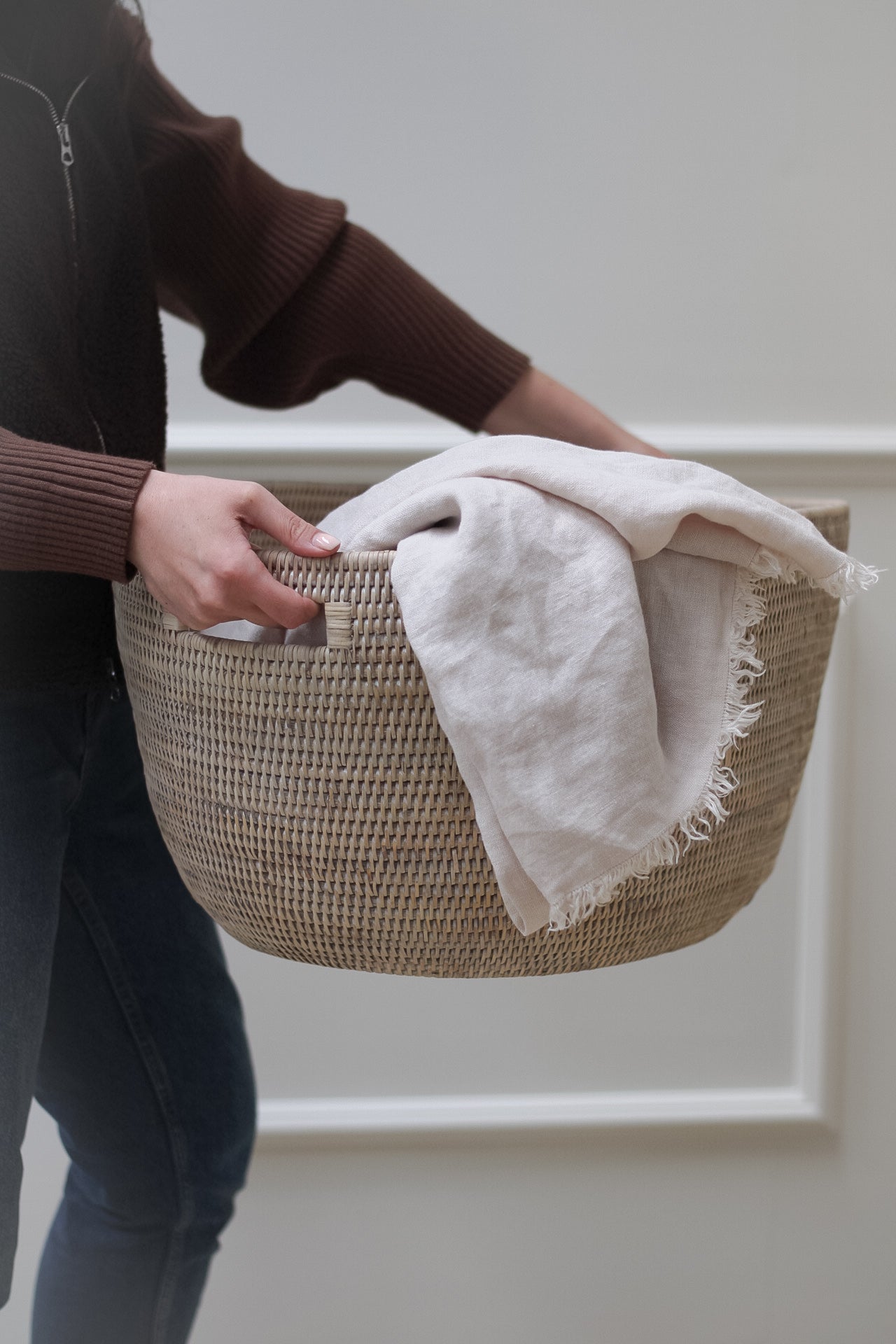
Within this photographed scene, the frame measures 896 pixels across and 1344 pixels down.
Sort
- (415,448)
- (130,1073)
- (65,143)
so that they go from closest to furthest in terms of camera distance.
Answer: (65,143) → (130,1073) → (415,448)

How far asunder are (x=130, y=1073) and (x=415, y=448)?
1.89 feet

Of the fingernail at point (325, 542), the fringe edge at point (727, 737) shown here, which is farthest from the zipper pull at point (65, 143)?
the fringe edge at point (727, 737)

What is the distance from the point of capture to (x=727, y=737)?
1.61 feet

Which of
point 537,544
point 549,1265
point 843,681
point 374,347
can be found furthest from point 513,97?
point 549,1265

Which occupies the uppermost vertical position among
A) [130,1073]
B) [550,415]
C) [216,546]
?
[550,415]

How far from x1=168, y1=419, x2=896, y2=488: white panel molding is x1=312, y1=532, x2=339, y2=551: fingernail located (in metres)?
0.58

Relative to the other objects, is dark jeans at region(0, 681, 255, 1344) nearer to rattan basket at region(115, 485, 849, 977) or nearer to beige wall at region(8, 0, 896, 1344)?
rattan basket at region(115, 485, 849, 977)

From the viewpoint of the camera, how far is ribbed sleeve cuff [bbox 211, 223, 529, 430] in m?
0.75

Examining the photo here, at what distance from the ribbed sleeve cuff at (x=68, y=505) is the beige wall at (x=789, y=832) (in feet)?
1.82

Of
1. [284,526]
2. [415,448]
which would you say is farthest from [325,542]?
[415,448]

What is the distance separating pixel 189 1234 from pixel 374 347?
600 mm

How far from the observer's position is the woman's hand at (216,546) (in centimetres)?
45

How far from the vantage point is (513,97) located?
3.26ft

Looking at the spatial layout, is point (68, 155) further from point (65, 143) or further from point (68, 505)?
point (68, 505)
